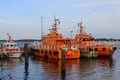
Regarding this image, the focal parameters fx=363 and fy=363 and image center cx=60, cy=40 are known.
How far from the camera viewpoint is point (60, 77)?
133ft

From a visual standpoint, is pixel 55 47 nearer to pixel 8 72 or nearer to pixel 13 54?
pixel 13 54

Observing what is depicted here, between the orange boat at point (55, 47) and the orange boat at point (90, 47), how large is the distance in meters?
3.82

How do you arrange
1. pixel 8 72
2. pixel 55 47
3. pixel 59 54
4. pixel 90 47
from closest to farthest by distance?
pixel 8 72 < pixel 59 54 < pixel 55 47 < pixel 90 47

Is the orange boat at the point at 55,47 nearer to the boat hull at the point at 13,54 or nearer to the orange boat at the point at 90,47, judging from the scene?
the orange boat at the point at 90,47

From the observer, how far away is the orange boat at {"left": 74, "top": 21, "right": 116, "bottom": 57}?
70125mm

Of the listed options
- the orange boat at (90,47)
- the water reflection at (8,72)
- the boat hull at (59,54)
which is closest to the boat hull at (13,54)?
the water reflection at (8,72)

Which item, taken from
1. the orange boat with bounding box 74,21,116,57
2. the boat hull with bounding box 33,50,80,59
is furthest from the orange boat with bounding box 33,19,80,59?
the orange boat with bounding box 74,21,116,57

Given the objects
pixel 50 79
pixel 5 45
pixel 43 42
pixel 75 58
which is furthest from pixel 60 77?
pixel 43 42

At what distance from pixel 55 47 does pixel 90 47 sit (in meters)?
9.23

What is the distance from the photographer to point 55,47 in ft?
219

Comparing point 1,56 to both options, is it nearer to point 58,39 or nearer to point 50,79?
point 58,39

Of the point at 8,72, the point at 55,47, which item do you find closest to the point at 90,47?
the point at 55,47

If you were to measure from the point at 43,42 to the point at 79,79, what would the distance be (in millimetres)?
37361

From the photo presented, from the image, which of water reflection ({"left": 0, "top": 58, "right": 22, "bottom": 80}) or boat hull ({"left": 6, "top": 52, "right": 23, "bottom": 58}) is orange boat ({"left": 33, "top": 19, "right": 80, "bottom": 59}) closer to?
boat hull ({"left": 6, "top": 52, "right": 23, "bottom": 58})
